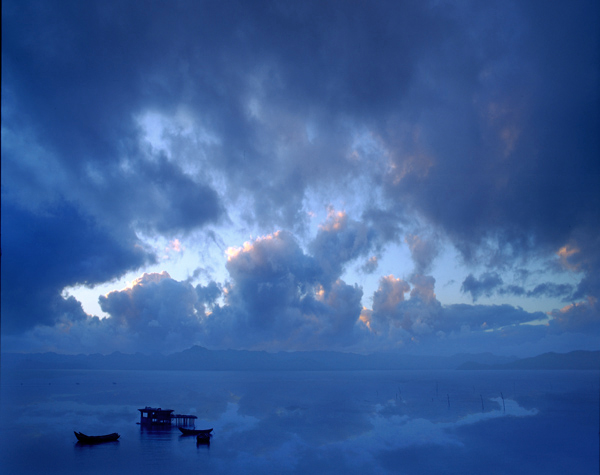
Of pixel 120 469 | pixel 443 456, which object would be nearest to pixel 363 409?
pixel 443 456

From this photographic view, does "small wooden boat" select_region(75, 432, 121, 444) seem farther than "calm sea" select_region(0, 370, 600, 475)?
Yes

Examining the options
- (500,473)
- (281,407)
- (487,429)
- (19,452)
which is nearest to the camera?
(500,473)

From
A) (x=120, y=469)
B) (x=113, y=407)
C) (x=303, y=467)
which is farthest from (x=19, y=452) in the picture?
(x=113, y=407)

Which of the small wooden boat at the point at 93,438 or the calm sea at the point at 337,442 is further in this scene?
the small wooden boat at the point at 93,438

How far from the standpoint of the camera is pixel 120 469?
119ft

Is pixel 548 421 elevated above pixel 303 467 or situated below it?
above

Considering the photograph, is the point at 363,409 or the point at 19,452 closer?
the point at 19,452

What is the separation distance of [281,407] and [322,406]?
9078 mm

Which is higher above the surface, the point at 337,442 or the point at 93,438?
the point at 93,438

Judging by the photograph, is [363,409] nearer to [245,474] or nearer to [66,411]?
[245,474]

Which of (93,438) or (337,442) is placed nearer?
(337,442)

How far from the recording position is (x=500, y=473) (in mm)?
29328

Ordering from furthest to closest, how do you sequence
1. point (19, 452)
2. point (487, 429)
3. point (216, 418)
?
point (216, 418)
point (487, 429)
point (19, 452)

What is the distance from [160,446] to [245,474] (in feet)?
60.8
